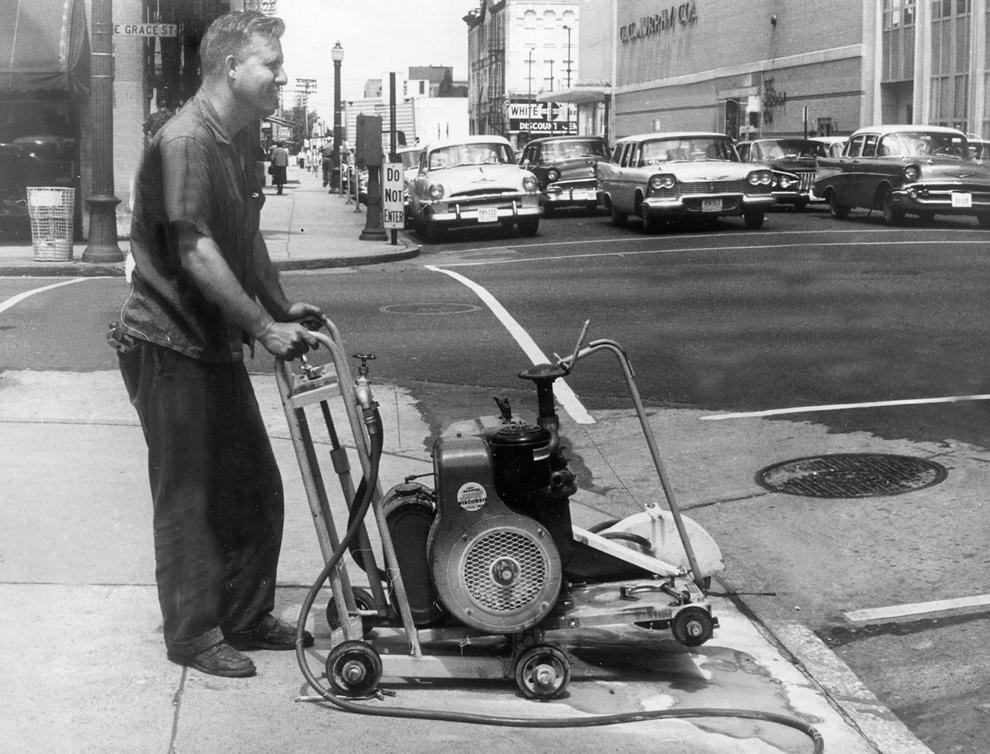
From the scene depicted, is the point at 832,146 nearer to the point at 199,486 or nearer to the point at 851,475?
the point at 851,475

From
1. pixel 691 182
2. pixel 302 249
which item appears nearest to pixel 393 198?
pixel 302 249

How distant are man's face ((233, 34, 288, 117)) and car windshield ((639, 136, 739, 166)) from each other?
21425 mm

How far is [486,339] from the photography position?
1237 centimetres

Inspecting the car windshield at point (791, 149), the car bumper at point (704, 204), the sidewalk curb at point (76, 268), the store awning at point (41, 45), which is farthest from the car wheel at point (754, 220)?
the store awning at point (41, 45)

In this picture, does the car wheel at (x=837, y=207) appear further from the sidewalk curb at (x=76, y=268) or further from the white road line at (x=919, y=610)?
the white road line at (x=919, y=610)

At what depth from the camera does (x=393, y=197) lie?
78.8 feet

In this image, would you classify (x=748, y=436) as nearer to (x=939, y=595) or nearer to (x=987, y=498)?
(x=987, y=498)

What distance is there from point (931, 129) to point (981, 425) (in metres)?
20.8

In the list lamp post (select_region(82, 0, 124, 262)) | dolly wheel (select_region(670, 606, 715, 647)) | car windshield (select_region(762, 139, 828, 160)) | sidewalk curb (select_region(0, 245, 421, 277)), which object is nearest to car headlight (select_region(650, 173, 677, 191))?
sidewalk curb (select_region(0, 245, 421, 277))

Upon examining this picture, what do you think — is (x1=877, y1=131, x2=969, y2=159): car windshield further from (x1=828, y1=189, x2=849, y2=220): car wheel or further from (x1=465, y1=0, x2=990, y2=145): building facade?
(x1=465, y1=0, x2=990, y2=145): building facade

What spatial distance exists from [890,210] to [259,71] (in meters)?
23.3

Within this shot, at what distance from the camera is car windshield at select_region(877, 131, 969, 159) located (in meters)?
27.5

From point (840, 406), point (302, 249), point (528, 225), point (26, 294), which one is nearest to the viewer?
point (840, 406)

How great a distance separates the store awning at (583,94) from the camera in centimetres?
8100
